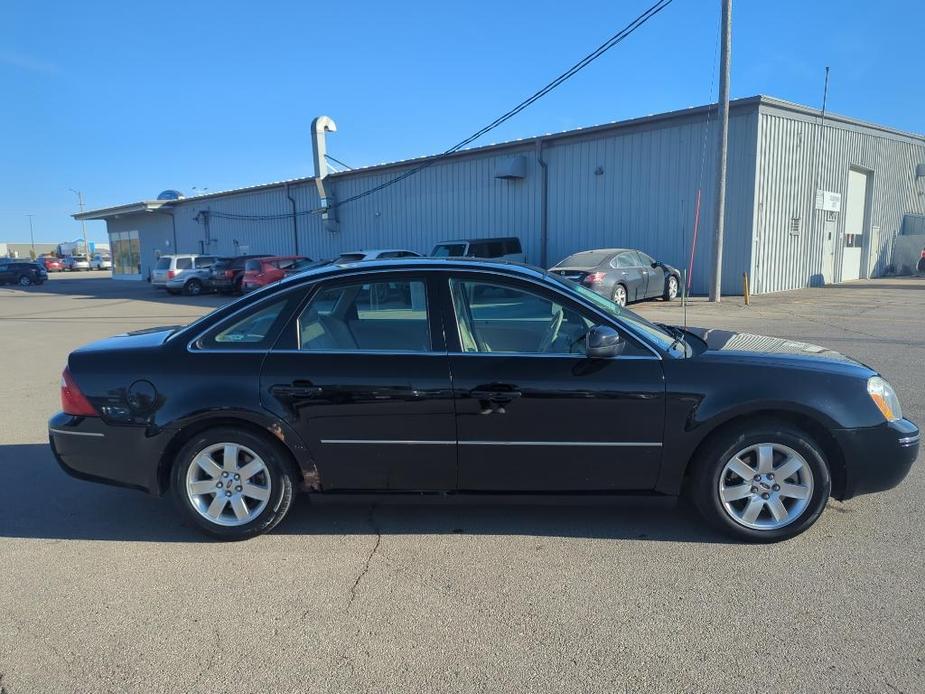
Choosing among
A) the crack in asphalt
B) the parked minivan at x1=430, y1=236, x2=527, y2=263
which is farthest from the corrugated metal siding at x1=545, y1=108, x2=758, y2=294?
the crack in asphalt

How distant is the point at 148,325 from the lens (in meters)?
15.6

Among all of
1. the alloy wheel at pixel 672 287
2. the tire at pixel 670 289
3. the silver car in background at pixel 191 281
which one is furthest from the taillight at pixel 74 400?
the silver car in background at pixel 191 281

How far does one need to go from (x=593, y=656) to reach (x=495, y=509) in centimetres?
155

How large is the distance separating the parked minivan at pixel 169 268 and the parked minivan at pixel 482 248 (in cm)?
1329

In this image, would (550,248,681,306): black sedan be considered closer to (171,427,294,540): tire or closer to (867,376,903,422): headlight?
(867,376,903,422): headlight

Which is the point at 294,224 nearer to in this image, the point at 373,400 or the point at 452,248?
the point at 452,248

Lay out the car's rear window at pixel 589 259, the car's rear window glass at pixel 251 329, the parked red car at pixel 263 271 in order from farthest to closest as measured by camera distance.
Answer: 1. the parked red car at pixel 263 271
2. the car's rear window at pixel 589 259
3. the car's rear window glass at pixel 251 329

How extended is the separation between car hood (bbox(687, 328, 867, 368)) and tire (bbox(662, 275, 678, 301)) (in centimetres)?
1401

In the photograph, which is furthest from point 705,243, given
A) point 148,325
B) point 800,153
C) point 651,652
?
point 651,652

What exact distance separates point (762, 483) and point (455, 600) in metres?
1.84

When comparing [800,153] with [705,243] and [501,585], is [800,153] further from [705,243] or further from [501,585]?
[501,585]

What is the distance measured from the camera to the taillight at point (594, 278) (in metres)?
14.8

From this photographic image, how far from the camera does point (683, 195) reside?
1967cm

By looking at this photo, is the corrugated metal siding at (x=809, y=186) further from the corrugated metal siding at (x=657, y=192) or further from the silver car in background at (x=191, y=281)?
the silver car in background at (x=191, y=281)
